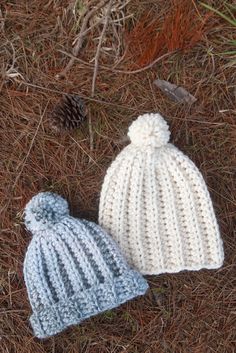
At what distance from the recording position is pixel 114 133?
183 cm

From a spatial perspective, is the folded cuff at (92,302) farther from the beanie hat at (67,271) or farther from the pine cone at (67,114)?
the pine cone at (67,114)

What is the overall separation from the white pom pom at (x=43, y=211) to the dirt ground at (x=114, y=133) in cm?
8

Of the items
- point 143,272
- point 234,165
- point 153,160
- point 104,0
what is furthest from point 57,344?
point 104,0

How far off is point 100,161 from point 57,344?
650 mm

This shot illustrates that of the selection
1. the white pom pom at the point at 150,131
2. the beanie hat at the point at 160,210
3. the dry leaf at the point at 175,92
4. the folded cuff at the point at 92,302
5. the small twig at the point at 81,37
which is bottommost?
the folded cuff at the point at 92,302

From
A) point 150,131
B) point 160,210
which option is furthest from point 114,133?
point 160,210

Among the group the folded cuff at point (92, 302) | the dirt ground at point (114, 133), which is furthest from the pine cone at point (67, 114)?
the folded cuff at point (92, 302)

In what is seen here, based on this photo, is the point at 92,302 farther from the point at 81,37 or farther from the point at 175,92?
the point at 81,37

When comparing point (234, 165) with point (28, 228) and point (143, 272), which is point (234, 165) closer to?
point (143, 272)

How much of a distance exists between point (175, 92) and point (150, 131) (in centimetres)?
19

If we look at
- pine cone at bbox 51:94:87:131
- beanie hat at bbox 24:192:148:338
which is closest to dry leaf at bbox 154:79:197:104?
pine cone at bbox 51:94:87:131

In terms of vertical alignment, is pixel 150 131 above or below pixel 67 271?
above

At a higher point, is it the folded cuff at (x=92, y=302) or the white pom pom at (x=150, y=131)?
the white pom pom at (x=150, y=131)

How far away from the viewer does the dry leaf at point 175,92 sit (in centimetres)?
181
